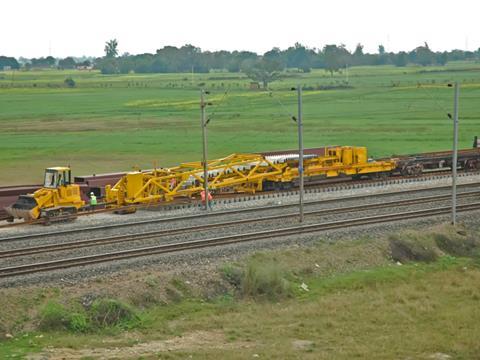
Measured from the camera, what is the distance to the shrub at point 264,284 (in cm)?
2695

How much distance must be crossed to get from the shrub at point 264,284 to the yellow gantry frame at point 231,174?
14.6 meters

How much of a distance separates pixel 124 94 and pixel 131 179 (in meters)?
123

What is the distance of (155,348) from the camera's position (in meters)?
22.2

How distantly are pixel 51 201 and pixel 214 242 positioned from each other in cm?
962

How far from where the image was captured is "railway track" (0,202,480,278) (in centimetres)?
2806

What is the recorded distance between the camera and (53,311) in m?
23.7

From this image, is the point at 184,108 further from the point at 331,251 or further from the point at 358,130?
the point at 331,251

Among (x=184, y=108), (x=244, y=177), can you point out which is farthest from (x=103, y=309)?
(x=184, y=108)

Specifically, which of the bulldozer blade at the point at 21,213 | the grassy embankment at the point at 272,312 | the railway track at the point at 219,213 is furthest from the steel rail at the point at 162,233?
the bulldozer blade at the point at 21,213

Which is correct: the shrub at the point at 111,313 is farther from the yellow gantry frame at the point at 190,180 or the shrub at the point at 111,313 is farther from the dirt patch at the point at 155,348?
Result: the yellow gantry frame at the point at 190,180

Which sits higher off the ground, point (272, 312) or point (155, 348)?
point (155, 348)

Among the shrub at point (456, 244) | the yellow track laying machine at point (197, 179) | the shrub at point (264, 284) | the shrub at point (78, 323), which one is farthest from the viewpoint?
the yellow track laying machine at point (197, 179)

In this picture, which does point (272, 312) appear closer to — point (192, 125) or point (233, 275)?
point (233, 275)

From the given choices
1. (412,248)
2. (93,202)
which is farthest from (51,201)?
(412,248)
